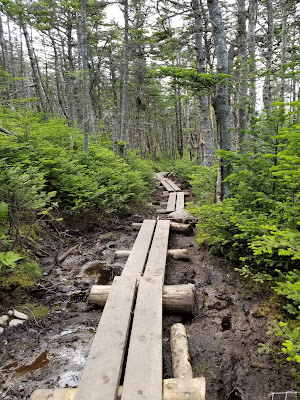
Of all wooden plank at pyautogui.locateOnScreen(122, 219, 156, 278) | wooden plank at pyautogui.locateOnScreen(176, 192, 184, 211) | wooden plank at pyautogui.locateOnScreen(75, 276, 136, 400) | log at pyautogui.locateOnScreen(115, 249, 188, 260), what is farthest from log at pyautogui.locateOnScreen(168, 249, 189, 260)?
wooden plank at pyautogui.locateOnScreen(176, 192, 184, 211)

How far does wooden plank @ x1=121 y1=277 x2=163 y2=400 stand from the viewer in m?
2.28

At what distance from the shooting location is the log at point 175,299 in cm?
374

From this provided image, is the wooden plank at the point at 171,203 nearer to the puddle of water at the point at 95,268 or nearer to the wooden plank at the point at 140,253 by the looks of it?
the wooden plank at the point at 140,253

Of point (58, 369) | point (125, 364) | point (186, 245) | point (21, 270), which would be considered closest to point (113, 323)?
point (125, 364)

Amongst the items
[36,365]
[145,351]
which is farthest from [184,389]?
[36,365]

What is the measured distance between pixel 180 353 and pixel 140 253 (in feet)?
8.37

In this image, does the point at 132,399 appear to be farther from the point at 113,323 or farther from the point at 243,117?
the point at 243,117

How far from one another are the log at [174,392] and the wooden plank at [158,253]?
76.2 inches

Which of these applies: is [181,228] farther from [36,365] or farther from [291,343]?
[291,343]

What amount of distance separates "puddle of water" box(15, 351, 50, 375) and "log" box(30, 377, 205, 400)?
0.60 m

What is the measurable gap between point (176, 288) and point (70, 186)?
16.5ft

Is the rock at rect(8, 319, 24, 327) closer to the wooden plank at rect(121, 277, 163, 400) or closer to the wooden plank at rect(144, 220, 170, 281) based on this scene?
the wooden plank at rect(121, 277, 163, 400)

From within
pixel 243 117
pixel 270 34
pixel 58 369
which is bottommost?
pixel 58 369

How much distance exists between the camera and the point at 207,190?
8.37m
